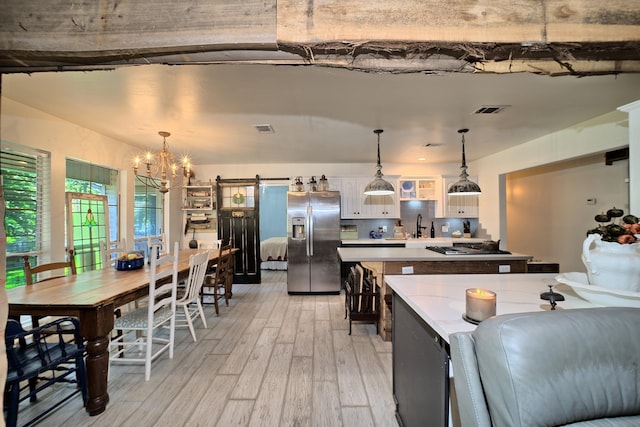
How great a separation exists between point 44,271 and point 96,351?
4.44 feet

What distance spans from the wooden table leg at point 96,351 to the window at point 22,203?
1.68 metres

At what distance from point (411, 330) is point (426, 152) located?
3.95m

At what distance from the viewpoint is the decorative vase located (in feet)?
4.03

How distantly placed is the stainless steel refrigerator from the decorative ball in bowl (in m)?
2.40

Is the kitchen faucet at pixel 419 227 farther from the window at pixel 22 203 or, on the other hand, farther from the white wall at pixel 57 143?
the window at pixel 22 203

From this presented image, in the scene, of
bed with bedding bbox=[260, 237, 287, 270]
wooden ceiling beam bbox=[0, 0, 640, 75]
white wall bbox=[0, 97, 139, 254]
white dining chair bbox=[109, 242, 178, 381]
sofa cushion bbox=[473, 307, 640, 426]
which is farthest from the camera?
bed with bedding bbox=[260, 237, 287, 270]

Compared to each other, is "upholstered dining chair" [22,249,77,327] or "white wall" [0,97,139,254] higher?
"white wall" [0,97,139,254]

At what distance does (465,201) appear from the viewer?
5605mm

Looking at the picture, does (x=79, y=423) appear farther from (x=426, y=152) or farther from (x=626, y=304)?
(x=426, y=152)

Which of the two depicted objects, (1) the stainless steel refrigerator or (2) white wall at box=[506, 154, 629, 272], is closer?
(2) white wall at box=[506, 154, 629, 272]

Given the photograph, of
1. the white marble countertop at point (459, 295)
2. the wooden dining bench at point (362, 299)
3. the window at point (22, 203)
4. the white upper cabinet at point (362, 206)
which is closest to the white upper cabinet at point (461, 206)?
the white upper cabinet at point (362, 206)

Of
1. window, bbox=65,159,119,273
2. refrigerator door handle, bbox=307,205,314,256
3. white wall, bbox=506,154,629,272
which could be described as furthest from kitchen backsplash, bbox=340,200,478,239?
window, bbox=65,159,119,273

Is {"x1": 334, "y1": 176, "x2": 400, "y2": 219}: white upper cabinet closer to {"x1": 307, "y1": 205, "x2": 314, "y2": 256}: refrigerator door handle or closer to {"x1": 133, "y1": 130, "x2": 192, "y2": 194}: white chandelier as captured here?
{"x1": 307, "y1": 205, "x2": 314, "y2": 256}: refrigerator door handle

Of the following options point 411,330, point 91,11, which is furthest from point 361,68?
point 411,330
